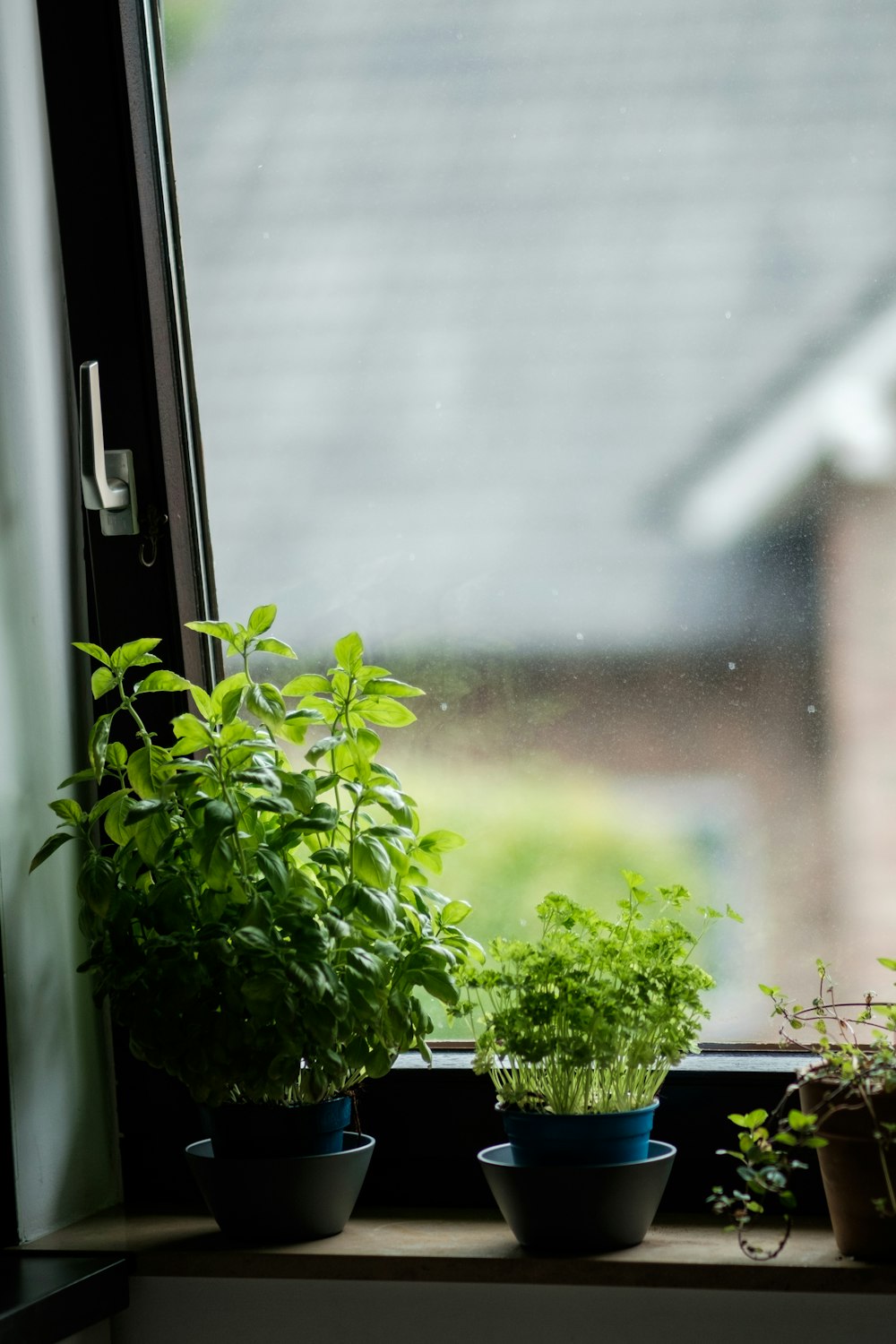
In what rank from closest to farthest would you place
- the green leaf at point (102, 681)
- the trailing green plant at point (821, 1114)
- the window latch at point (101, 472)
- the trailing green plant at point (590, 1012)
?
the trailing green plant at point (821, 1114)
the trailing green plant at point (590, 1012)
the green leaf at point (102, 681)
the window latch at point (101, 472)

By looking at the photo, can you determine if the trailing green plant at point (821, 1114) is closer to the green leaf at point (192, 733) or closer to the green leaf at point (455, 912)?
the green leaf at point (455, 912)

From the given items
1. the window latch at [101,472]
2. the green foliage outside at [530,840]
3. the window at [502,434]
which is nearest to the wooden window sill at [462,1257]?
the window at [502,434]

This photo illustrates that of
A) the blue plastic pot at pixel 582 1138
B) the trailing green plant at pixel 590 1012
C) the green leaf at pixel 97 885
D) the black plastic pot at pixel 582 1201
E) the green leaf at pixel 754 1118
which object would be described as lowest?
the black plastic pot at pixel 582 1201

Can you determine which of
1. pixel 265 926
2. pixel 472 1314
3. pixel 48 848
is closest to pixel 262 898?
pixel 265 926

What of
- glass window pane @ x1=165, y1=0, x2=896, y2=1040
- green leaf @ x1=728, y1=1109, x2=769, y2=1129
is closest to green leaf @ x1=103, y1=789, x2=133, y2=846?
glass window pane @ x1=165, y1=0, x2=896, y2=1040

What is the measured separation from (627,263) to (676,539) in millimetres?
312

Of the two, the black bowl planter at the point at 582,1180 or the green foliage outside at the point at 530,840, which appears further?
the green foliage outside at the point at 530,840

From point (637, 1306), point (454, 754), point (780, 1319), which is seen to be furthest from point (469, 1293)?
point (454, 754)

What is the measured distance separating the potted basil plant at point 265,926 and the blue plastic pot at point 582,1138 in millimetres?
150

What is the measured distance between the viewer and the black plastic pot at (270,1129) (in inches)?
54.8

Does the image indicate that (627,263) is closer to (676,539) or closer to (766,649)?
(676,539)

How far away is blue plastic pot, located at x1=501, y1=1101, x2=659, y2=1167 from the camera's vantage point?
132cm

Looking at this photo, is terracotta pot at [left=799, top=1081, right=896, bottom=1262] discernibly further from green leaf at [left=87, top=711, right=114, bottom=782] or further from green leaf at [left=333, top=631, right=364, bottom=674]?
green leaf at [left=87, top=711, right=114, bottom=782]

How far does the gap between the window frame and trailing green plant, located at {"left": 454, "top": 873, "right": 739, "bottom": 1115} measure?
0.18 m
